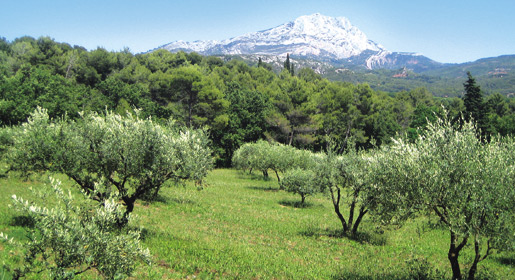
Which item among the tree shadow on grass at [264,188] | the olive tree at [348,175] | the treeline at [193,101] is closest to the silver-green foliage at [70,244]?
the olive tree at [348,175]

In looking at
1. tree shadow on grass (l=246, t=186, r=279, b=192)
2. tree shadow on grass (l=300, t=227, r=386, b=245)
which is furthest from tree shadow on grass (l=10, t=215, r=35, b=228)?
tree shadow on grass (l=246, t=186, r=279, b=192)

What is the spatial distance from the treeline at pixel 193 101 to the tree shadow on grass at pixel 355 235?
33480 millimetres

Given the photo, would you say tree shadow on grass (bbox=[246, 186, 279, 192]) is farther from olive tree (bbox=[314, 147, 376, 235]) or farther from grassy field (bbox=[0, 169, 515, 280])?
olive tree (bbox=[314, 147, 376, 235])

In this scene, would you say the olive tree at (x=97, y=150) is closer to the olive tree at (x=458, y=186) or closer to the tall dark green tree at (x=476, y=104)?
the olive tree at (x=458, y=186)

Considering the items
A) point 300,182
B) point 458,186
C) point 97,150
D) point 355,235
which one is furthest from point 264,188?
point 458,186

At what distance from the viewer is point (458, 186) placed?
11.0 m

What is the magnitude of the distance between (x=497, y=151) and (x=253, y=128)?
62.9 metres

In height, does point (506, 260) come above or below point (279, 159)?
below

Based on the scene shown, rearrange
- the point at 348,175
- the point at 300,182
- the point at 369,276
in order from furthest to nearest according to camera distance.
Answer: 1. the point at 300,182
2. the point at 348,175
3. the point at 369,276

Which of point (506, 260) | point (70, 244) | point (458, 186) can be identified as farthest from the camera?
point (506, 260)

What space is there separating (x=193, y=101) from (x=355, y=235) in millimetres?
51295

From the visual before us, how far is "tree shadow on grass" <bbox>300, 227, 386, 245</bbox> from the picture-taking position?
22.3m

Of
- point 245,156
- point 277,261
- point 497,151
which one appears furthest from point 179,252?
point 245,156

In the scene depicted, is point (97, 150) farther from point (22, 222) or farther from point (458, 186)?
point (458, 186)
